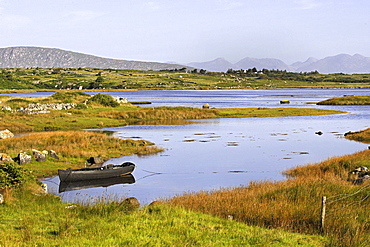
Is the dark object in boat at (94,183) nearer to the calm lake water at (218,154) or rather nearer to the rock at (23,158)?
the calm lake water at (218,154)

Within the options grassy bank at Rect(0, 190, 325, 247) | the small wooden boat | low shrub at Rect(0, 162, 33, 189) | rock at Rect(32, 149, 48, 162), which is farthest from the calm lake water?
rock at Rect(32, 149, 48, 162)

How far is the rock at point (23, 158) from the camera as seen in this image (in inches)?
1149

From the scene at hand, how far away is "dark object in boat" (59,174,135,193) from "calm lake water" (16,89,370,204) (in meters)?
0.27

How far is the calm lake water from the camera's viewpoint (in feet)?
90.8

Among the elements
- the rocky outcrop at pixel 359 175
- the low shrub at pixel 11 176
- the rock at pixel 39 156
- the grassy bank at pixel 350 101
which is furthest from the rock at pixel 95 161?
the grassy bank at pixel 350 101

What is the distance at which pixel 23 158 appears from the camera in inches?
1163

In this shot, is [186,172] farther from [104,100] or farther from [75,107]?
[104,100]

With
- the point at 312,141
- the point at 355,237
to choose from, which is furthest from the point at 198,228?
the point at 312,141

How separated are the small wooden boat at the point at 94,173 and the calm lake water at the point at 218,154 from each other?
0.82 metres

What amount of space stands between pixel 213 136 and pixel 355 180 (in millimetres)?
30720

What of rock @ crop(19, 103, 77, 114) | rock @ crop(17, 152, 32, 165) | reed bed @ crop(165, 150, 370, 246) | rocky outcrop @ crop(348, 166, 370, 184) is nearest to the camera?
reed bed @ crop(165, 150, 370, 246)

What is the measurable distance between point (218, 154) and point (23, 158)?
739 inches

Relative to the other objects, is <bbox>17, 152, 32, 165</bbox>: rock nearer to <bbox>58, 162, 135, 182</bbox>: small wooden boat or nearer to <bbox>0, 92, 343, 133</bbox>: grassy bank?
<bbox>58, 162, 135, 182</bbox>: small wooden boat

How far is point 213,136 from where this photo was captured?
54.4 m
